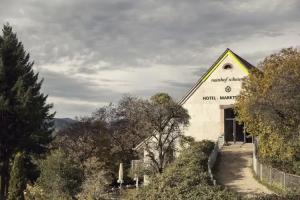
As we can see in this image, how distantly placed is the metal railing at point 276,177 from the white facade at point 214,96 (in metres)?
15.2

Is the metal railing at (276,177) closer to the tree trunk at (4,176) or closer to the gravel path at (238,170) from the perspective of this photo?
the gravel path at (238,170)

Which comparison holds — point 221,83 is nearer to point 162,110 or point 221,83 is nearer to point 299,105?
point 162,110

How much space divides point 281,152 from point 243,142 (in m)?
18.0

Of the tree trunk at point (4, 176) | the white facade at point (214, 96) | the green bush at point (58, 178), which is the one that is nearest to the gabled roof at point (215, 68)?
the white facade at point (214, 96)

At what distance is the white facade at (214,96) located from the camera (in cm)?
5062

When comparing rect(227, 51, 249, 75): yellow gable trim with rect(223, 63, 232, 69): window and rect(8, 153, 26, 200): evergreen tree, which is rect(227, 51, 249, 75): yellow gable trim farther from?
rect(8, 153, 26, 200): evergreen tree

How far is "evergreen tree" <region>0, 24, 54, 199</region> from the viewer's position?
47.3 metres

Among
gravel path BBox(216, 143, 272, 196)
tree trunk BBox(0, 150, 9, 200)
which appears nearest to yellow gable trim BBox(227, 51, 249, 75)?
gravel path BBox(216, 143, 272, 196)

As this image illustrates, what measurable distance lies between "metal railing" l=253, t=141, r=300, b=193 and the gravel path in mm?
558

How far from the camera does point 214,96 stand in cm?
5106

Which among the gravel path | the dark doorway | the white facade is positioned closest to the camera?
the gravel path

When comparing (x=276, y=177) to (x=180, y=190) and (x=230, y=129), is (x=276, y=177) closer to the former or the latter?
(x=180, y=190)

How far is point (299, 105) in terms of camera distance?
2878 centimetres

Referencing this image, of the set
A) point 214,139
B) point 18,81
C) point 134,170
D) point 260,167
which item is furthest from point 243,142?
point 18,81
